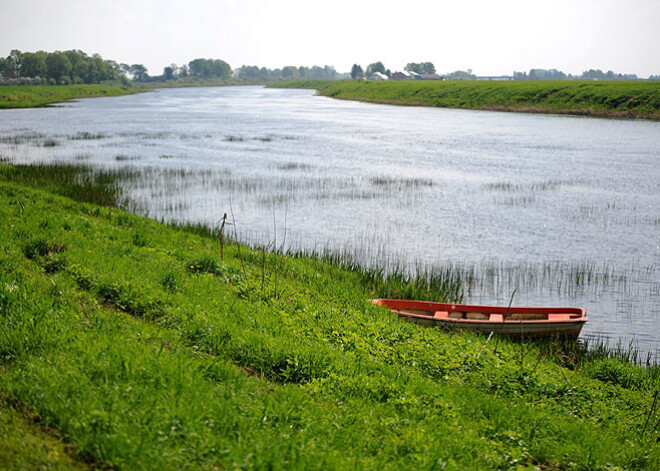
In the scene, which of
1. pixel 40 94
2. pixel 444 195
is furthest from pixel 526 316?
pixel 40 94

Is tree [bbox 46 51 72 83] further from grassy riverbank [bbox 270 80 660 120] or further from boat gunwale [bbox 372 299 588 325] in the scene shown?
boat gunwale [bbox 372 299 588 325]

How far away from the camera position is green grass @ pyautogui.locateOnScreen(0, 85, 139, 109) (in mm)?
118175

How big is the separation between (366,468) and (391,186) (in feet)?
109

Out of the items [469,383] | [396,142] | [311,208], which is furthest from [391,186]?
[469,383]

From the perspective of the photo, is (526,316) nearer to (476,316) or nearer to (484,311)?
(484,311)

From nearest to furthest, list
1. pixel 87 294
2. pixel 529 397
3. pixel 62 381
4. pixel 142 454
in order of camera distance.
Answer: pixel 142 454 → pixel 62 381 → pixel 529 397 → pixel 87 294

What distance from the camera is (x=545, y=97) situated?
104 metres

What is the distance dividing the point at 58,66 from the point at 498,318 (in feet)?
692

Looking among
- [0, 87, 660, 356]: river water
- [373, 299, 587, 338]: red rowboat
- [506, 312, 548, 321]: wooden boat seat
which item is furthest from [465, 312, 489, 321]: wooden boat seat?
[0, 87, 660, 356]: river water

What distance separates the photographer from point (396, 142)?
63062 mm

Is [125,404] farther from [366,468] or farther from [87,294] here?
[87,294]

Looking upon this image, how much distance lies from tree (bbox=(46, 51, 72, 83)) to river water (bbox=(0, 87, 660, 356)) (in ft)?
458

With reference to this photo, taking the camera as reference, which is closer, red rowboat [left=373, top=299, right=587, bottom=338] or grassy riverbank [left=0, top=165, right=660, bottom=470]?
grassy riverbank [left=0, top=165, right=660, bottom=470]

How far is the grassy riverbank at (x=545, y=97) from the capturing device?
86.7 meters
